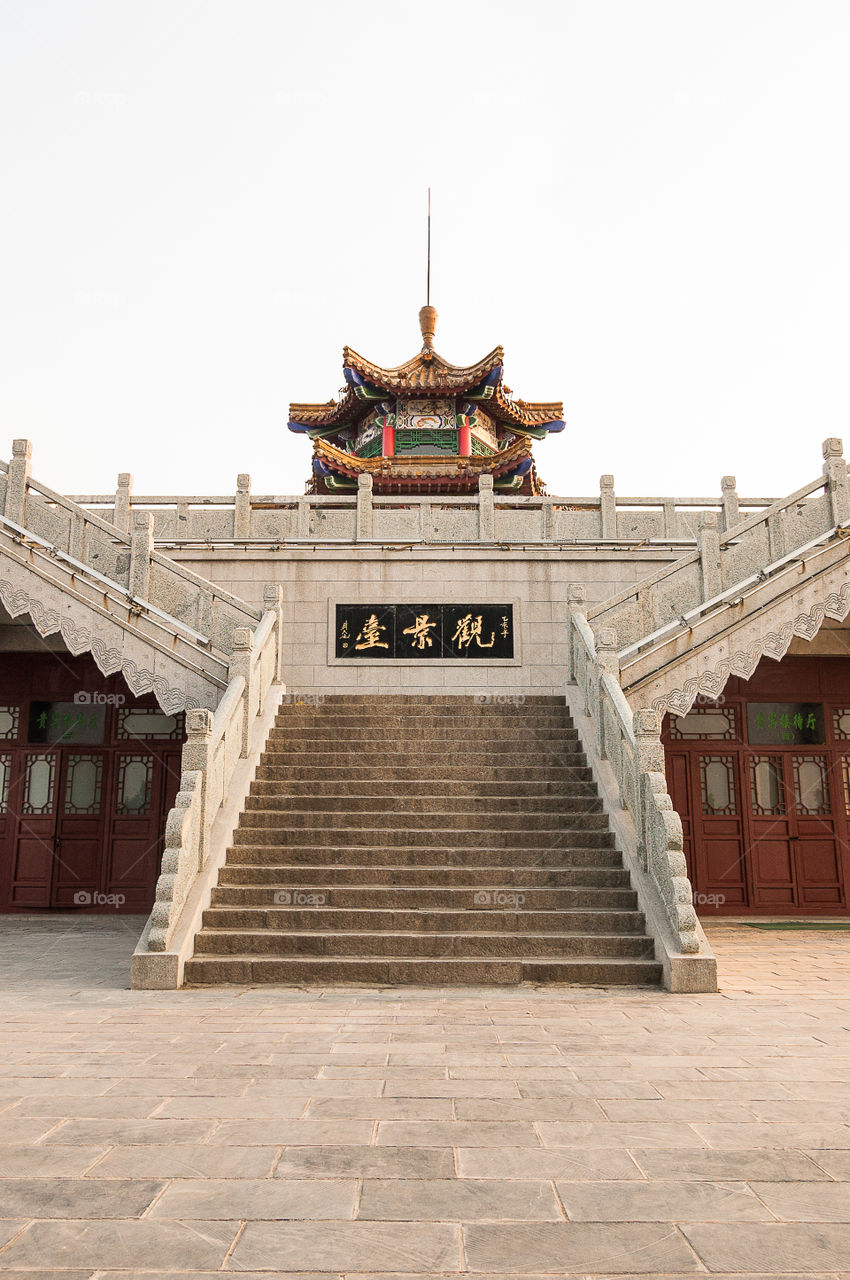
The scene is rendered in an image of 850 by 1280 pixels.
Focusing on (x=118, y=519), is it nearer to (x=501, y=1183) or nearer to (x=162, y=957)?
(x=162, y=957)

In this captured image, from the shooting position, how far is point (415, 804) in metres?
8.57

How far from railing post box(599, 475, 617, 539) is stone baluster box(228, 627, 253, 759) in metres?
6.35

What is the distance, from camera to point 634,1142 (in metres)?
3.30

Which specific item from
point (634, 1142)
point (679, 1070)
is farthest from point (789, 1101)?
point (634, 1142)

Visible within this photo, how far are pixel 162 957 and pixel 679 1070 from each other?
362 centimetres

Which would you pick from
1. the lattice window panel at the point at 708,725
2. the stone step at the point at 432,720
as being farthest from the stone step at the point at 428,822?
the lattice window panel at the point at 708,725

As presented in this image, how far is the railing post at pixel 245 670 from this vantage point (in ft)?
28.9

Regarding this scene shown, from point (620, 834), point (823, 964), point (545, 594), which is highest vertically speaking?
point (545, 594)

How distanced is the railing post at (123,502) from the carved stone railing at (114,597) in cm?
211

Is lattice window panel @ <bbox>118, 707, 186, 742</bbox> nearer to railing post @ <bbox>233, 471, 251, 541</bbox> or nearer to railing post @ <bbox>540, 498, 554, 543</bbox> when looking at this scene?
railing post @ <bbox>233, 471, 251, 541</bbox>

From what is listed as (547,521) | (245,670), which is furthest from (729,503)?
(245,670)

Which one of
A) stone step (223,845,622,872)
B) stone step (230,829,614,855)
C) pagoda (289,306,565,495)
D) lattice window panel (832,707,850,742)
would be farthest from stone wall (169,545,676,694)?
pagoda (289,306,565,495)

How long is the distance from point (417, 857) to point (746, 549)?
5649 mm

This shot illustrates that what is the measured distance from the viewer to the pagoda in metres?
19.9
